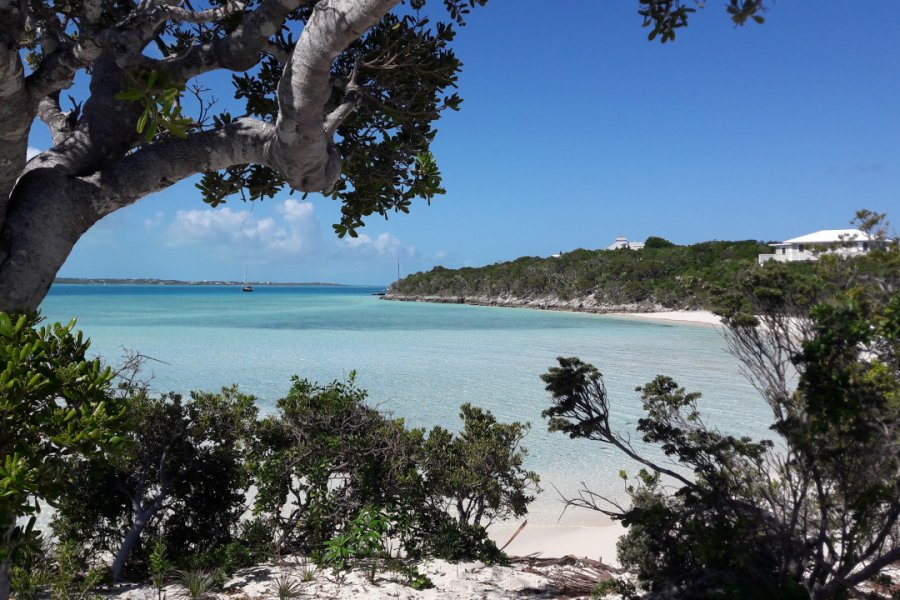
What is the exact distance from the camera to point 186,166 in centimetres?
278

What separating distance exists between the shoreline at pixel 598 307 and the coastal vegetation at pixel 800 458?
1248 inches

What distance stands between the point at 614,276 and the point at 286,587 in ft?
181

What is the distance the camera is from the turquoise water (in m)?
9.72

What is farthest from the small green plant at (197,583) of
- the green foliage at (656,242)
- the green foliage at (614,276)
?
the green foliage at (656,242)

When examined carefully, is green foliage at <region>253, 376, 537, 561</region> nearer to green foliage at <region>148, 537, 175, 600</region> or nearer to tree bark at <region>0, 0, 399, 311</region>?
green foliage at <region>148, 537, 175, 600</region>

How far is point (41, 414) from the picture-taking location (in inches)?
66.9

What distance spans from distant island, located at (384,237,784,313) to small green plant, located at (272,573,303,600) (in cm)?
3932

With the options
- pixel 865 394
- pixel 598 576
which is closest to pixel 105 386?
pixel 865 394

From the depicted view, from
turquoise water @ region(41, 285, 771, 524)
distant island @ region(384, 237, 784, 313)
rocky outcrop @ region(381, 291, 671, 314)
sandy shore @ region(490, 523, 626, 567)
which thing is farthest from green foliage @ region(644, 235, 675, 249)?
sandy shore @ region(490, 523, 626, 567)

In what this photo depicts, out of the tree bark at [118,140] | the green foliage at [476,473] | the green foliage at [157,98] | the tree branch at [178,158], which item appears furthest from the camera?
the green foliage at [476,473]

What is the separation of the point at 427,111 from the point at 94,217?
2026mm

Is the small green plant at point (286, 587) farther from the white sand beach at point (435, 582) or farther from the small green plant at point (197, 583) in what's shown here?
the small green plant at point (197, 583)

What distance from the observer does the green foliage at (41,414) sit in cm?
159

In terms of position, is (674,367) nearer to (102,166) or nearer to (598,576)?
(598,576)
